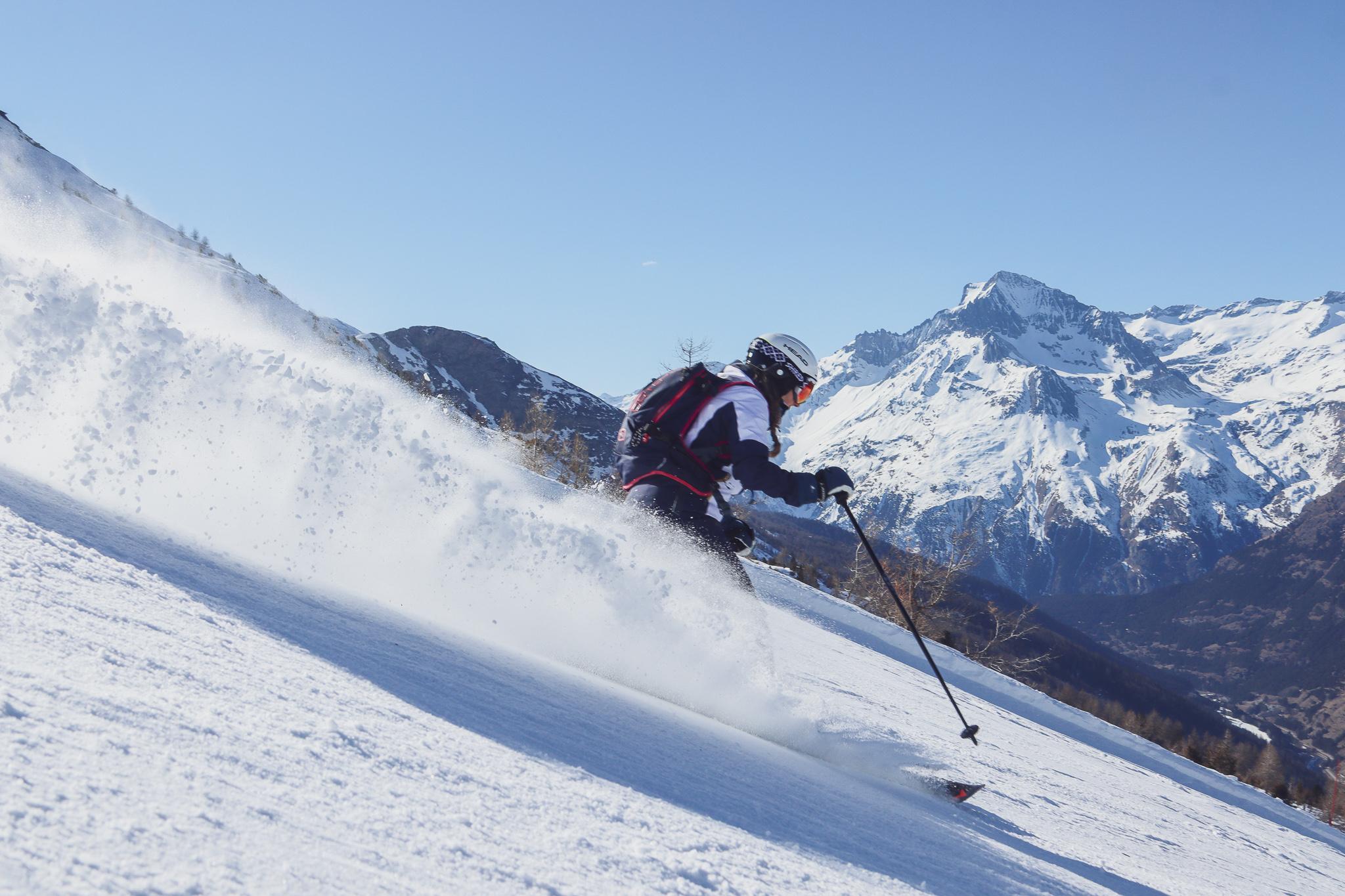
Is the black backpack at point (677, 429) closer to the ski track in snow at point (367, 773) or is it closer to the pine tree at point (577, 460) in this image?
the ski track in snow at point (367, 773)

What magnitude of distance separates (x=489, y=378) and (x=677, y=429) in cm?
17316

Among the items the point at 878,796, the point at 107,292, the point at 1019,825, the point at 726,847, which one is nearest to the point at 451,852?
the point at 726,847

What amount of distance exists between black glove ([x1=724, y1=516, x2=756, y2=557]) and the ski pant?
0.32 feet

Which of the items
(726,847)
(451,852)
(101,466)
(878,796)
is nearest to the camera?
(451,852)

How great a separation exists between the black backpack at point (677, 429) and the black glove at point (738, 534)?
26 cm

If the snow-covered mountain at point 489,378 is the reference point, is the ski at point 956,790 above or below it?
below

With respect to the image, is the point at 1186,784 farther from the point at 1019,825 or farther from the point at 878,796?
the point at 878,796

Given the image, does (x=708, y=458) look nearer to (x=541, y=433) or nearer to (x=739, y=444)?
(x=739, y=444)

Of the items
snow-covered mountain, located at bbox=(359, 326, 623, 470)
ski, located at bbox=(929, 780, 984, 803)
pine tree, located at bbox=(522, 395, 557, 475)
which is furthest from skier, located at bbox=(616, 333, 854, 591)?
snow-covered mountain, located at bbox=(359, 326, 623, 470)

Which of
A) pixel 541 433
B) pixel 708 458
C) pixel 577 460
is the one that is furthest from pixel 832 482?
pixel 577 460

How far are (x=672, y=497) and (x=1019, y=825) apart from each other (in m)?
2.70

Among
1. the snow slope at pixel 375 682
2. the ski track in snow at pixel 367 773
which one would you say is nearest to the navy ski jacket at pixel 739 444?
the snow slope at pixel 375 682

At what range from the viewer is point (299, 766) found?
202 centimetres

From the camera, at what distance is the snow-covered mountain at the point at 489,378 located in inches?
5974
